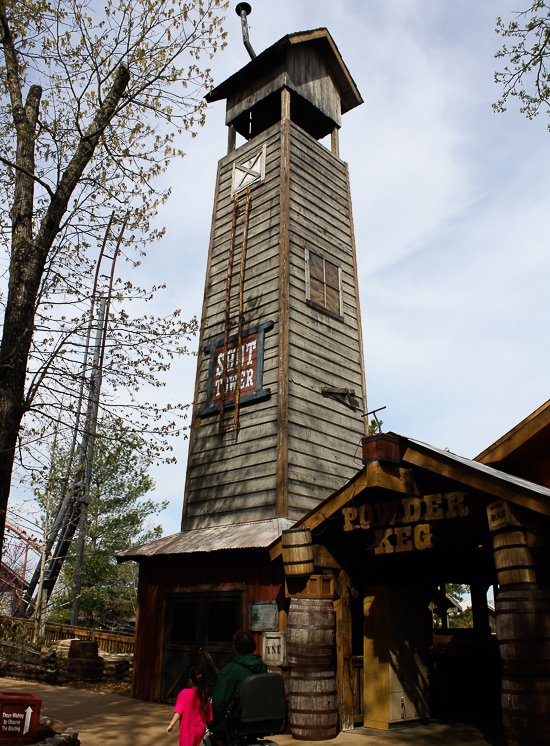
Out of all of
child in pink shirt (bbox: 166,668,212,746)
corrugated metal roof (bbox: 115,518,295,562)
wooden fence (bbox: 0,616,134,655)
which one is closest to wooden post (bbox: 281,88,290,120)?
corrugated metal roof (bbox: 115,518,295,562)

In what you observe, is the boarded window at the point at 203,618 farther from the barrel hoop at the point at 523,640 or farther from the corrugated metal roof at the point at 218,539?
the barrel hoop at the point at 523,640

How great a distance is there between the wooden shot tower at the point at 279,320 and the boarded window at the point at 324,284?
0.11ft

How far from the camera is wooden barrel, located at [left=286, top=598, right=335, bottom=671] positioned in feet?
26.7

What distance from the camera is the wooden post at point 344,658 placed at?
8703mm

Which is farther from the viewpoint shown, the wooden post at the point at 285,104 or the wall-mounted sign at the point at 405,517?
the wooden post at the point at 285,104

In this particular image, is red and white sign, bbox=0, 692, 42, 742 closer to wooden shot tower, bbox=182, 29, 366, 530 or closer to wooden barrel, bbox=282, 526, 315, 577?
wooden barrel, bbox=282, 526, 315, 577

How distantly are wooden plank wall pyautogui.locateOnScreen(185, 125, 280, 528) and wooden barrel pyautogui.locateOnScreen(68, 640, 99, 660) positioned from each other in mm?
5050

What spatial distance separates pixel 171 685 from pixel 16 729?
5.27 meters

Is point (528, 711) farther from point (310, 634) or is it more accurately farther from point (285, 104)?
point (285, 104)

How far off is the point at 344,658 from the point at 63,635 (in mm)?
12218

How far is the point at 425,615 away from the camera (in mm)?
10078

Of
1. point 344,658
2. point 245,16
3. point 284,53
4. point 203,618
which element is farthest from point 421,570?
point 245,16

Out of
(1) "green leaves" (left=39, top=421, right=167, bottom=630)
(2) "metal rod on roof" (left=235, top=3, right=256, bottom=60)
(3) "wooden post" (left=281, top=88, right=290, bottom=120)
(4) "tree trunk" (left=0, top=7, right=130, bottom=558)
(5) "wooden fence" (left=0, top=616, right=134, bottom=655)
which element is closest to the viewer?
(4) "tree trunk" (left=0, top=7, right=130, bottom=558)

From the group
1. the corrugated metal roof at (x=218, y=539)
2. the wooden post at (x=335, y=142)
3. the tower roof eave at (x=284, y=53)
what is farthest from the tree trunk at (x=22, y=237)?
the wooden post at (x=335, y=142)
